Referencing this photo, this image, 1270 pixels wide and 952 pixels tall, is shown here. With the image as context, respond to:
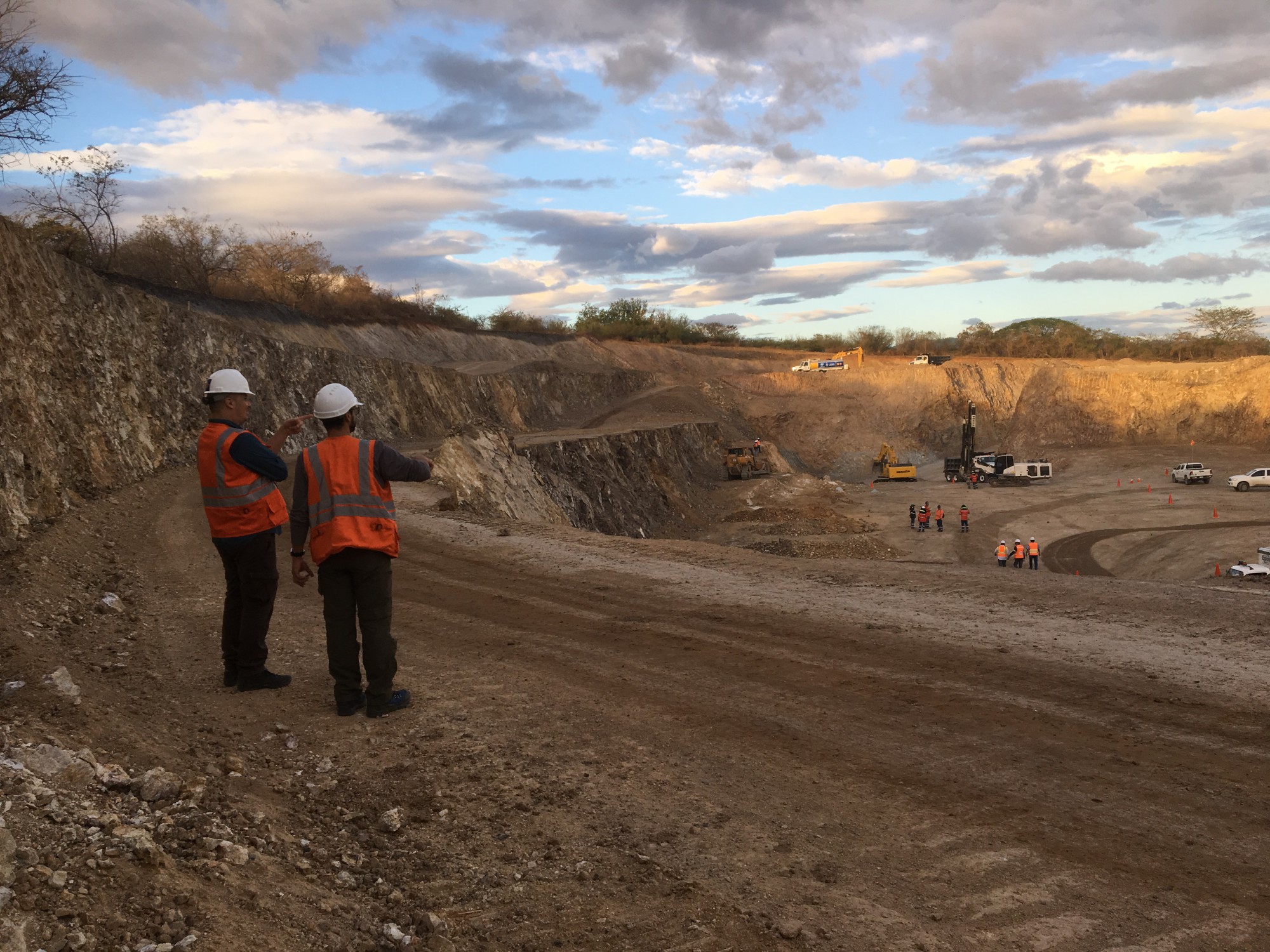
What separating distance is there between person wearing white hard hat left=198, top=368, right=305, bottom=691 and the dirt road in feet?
1.07

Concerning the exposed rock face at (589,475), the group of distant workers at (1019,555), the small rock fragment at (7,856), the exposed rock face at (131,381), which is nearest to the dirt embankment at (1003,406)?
the exposed rock face at (589,475)

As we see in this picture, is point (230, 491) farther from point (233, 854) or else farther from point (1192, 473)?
point (1192, 473)

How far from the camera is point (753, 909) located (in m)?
3.27

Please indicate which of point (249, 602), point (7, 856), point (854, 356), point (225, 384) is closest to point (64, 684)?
point (249, 602)

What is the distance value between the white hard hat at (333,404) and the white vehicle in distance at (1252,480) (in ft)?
154

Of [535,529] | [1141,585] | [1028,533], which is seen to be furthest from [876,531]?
[1141,585]

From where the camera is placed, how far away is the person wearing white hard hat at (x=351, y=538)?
5.30 m

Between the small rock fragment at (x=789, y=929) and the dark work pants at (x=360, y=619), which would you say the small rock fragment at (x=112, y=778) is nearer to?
the dark work pants at (x=360, y=619)

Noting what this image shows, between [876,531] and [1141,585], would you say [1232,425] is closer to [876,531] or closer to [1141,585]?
[876,531]

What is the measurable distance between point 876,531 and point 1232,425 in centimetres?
3506

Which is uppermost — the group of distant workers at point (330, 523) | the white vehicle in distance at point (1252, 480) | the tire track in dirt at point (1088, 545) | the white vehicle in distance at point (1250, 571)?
the group of distant workers at point (330, 523)

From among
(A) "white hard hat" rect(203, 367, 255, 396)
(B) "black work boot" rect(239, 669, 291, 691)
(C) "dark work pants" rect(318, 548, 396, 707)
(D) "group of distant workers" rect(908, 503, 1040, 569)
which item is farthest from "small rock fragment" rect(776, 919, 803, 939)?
(D) "group of distant workers" rect(908, 503, 1040, 569)

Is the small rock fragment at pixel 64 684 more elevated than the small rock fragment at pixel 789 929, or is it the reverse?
the small rock fragment at pixel 64 684

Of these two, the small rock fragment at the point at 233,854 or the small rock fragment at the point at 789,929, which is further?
the small rock fragment at the point at 233,854
